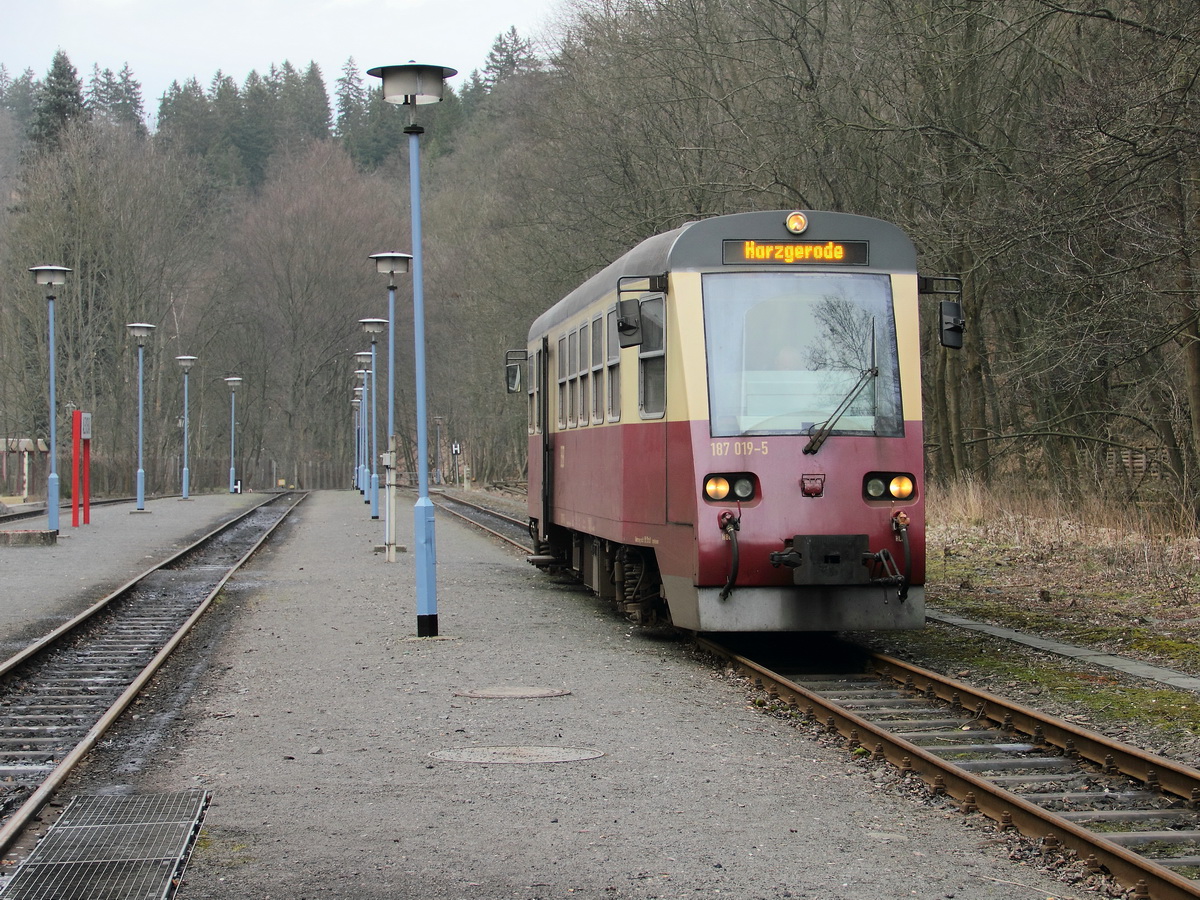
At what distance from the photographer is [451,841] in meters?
6.43

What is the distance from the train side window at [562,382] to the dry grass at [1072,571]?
179 inches

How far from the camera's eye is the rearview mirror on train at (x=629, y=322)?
1158 cm

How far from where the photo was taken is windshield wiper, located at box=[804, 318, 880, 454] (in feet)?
36.4

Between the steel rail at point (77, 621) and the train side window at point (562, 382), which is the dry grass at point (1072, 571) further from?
the steel rail at point (77, 621)

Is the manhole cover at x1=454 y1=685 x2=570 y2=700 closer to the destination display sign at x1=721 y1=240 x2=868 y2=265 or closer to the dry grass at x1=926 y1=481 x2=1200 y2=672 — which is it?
the destination display sign at x1=721 y1=240 x2=868 y2=265

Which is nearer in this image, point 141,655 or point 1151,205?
point 141,655

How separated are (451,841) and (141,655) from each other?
7562mm

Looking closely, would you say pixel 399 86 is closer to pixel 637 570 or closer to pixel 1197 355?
pixel 637 570

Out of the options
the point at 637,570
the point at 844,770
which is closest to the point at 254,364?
the point at 637,570

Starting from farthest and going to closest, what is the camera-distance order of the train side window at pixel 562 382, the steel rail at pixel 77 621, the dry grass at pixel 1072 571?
the train side window at pixel 562 382 < the dry grass at pixel 1072 571 < the steel rail at pixel 77 621

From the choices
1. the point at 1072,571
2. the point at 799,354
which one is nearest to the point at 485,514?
the point at 1072,571

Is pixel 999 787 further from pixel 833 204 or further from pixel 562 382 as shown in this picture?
pixel 833 204

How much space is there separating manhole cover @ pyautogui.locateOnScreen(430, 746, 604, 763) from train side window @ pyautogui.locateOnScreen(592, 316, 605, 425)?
Answer: 583 centimetres

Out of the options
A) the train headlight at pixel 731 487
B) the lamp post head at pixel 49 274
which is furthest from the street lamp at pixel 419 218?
Answer: the lamp post head at pixel 49 274
